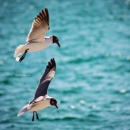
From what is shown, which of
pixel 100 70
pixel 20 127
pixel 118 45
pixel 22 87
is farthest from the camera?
pixel 118 45

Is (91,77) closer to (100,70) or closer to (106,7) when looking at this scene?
(100,70)

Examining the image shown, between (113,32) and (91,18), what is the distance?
3378 mm

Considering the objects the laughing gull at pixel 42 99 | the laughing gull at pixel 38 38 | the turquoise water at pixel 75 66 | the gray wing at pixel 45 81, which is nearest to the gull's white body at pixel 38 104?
the laughing gull at pixel 42 99

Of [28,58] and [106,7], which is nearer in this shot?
[28,58]

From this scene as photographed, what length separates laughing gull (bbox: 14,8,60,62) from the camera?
10547 millimetres

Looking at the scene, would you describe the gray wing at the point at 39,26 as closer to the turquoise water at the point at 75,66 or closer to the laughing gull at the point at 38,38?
the laughing gull at the point at 38,38

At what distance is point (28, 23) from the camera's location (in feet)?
112

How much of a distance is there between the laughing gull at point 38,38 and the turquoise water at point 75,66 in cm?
957

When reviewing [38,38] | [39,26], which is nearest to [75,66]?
[38,38]

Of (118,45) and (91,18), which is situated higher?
(91,18)

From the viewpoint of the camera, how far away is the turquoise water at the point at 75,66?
824 inches

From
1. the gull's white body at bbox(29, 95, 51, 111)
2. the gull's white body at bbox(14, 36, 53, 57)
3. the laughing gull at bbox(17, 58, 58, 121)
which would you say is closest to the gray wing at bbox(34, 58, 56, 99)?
the laughing gull at bbox(17, 58, 58, 121)

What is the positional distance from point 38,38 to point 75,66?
672 inches

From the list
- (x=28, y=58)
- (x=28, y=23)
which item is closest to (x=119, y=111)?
(x=28, y=58)
